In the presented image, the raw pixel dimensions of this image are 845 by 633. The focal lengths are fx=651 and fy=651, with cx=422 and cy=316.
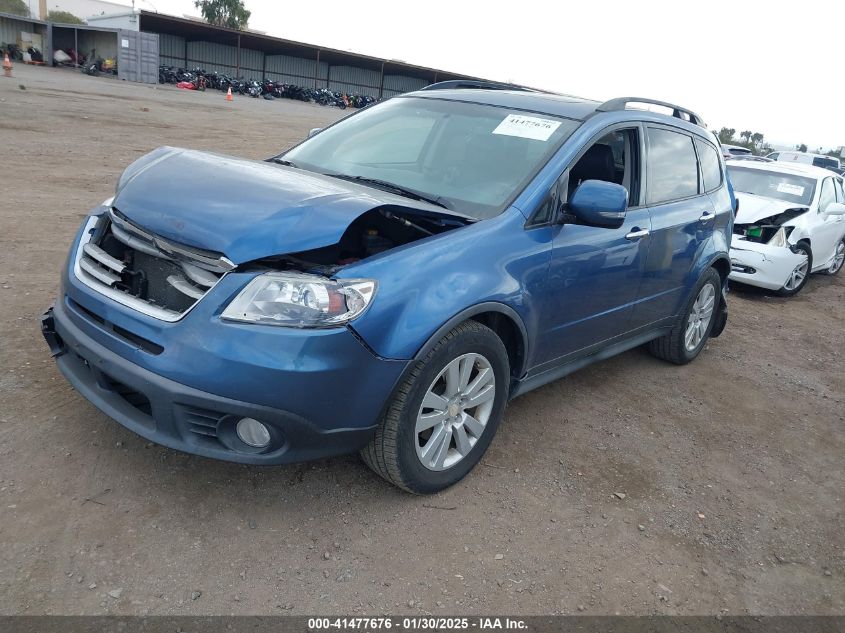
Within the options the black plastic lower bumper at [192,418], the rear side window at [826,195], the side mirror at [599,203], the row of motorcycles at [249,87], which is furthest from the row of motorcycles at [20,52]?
the side mirror at [599,203]

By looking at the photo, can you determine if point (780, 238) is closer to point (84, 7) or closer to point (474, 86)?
point (474, 86)

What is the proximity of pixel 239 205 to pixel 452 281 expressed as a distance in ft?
3.00

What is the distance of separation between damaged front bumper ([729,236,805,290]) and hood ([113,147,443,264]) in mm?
6199

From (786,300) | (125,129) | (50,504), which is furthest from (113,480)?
(125,129)

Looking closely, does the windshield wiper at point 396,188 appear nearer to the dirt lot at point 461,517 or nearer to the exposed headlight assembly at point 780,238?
the dirt lot at point 461,517

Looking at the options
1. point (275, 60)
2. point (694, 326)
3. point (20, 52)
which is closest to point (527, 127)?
point (694, 326)

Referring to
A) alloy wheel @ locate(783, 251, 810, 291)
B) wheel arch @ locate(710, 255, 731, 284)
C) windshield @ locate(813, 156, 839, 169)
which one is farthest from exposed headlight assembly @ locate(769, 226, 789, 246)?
windshield @ locate(813, 156, 839, 169)

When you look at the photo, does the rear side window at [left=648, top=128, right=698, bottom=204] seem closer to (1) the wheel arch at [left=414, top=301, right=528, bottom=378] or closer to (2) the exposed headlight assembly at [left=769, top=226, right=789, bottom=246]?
(1) the wheel arch at [left=414, top=301, right=528, bottom=378]

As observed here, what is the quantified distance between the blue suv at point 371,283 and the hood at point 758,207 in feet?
15.6

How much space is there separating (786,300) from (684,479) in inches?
224

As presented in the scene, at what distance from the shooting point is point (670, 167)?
438cm

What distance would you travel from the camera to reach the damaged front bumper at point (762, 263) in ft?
25.4

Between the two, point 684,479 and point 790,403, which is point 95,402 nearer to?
point 684,479

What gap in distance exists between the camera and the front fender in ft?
8.18
